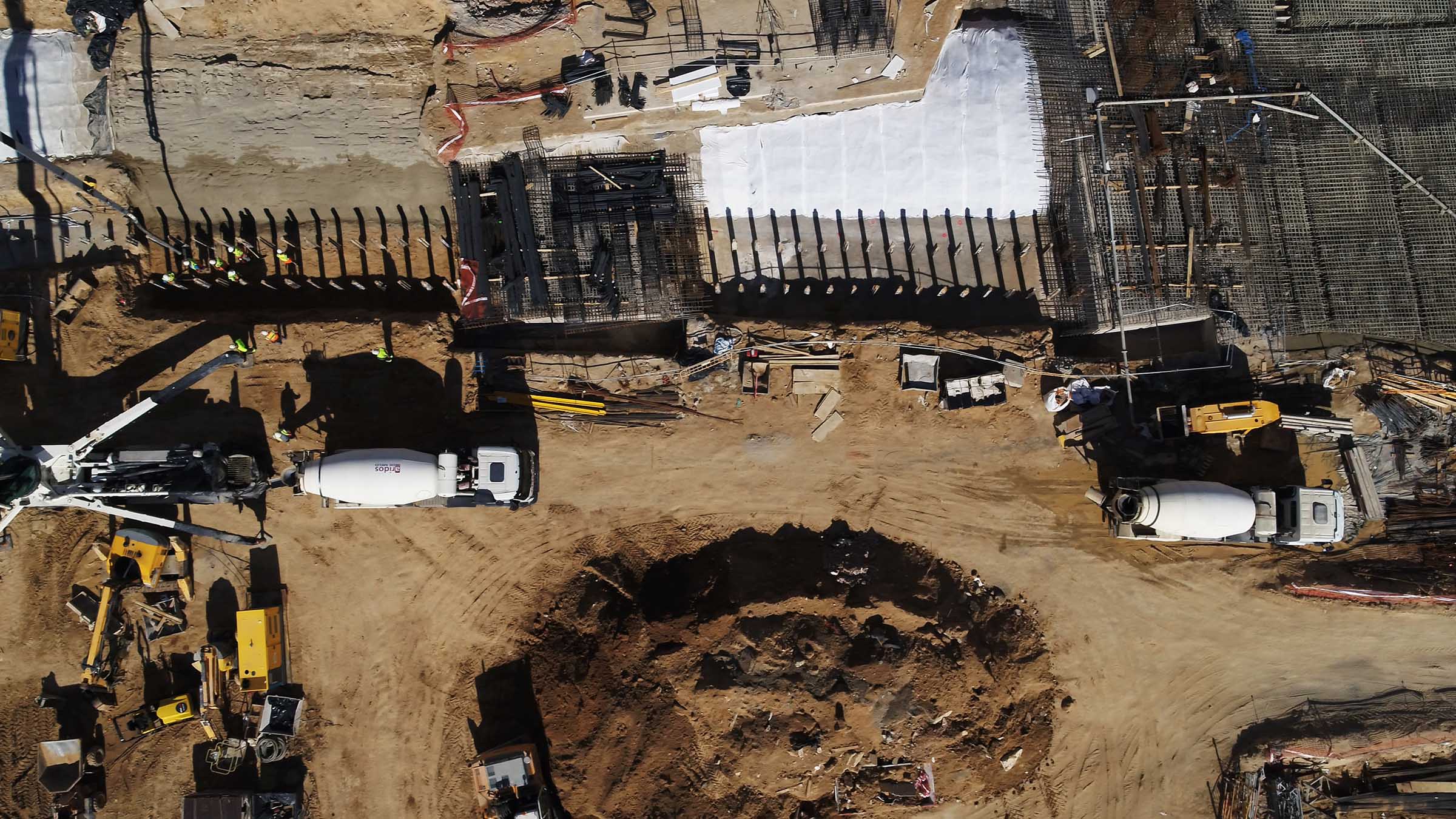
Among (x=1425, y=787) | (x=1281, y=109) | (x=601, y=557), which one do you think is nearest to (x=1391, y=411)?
(x=1281, y=109)

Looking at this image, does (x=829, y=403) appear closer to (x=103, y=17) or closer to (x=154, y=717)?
(x=154, y=717)

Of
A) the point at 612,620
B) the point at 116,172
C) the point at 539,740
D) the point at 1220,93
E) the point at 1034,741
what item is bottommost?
the point at 1034,741

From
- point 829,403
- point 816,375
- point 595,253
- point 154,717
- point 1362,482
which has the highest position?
point 595,253

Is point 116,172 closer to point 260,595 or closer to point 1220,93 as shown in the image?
point 260,595

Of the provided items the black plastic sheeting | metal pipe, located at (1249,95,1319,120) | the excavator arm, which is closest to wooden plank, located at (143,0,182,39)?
the black plastic sheeting

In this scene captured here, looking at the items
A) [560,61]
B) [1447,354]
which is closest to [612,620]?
[560,61]

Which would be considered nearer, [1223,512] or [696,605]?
[1223,512]

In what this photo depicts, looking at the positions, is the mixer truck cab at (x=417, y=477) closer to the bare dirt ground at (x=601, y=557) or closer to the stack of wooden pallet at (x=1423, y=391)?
the bare dirt ground at (x=601, y=557)
